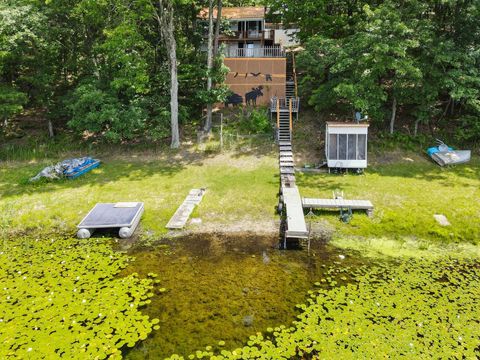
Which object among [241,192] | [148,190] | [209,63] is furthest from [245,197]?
[209,63]

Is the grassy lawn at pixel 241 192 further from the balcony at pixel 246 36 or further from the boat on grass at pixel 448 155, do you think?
the balcony at pixel 246 36

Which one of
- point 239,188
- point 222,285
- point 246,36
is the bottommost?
point 222,285

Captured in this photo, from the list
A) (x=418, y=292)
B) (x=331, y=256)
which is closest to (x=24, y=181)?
(x=331, y=256)

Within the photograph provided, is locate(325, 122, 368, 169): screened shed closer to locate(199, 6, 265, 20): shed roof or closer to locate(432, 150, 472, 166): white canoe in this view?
locate(432, 150, 472, 166): white canoe

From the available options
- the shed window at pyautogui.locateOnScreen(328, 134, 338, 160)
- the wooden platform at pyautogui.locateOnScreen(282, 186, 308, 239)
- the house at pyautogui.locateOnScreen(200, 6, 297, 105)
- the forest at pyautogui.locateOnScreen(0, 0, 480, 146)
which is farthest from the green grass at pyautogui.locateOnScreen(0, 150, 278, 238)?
the house at pyautogui.locateOnScreen(200, 6, 297, 105)

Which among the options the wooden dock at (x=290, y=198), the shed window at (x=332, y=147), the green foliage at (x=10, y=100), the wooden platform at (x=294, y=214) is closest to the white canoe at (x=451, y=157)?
the shed window at (x=332, y=147)

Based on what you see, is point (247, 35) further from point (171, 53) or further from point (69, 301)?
point (69, 301)

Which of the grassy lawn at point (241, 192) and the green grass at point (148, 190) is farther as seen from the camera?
the green grass at point (148, 190)
